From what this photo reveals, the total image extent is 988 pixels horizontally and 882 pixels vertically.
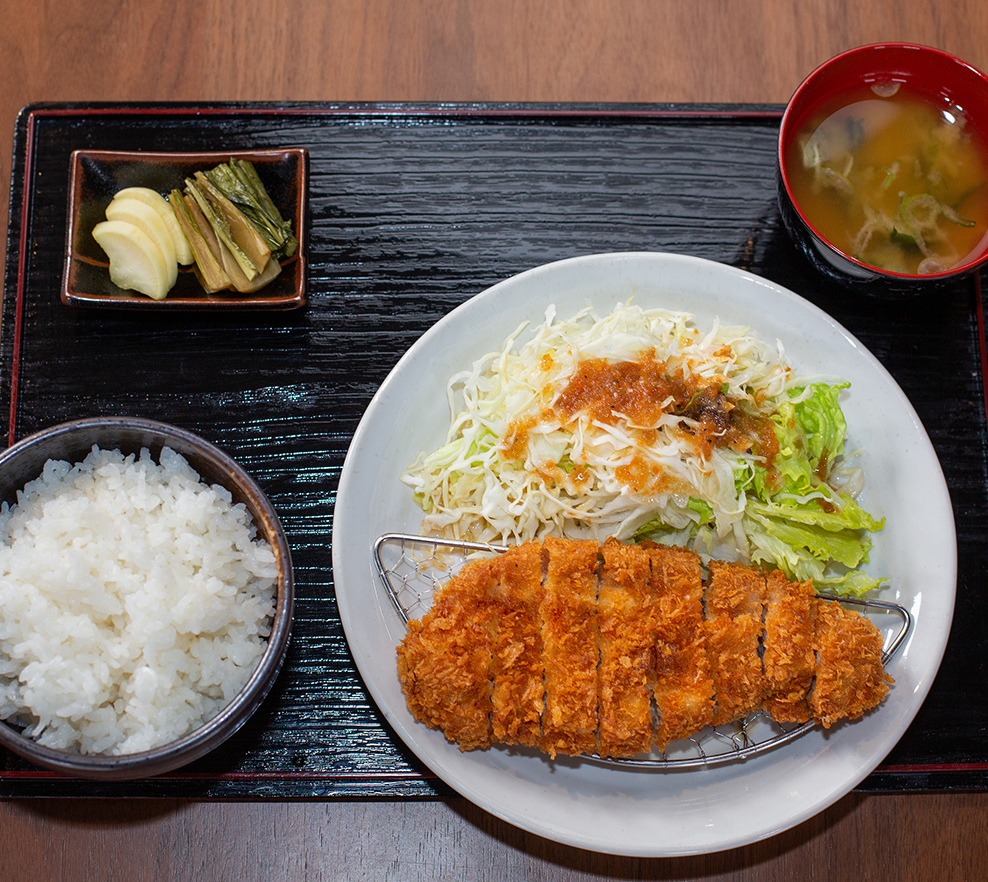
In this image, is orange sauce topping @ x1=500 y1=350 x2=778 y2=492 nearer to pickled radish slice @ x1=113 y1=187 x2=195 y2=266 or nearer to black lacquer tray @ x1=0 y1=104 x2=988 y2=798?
black lacquer tray @ x1=0 y1=104 x2=988 y2=798


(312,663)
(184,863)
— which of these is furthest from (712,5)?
(184,863)

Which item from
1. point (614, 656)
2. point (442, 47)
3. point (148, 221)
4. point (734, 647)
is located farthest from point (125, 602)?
A: point (442, 47)

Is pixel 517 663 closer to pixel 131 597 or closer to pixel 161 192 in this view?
pixel 131 597

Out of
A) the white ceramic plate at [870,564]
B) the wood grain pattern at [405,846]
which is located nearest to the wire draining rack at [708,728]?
the white ceramic plate at [870,564]

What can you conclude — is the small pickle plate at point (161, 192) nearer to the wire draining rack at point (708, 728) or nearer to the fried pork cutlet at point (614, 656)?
the wire draining rack at point (708, 728)

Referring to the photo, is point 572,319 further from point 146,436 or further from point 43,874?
point 43,874

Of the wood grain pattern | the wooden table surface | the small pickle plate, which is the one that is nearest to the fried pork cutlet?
the wood grain pattern
